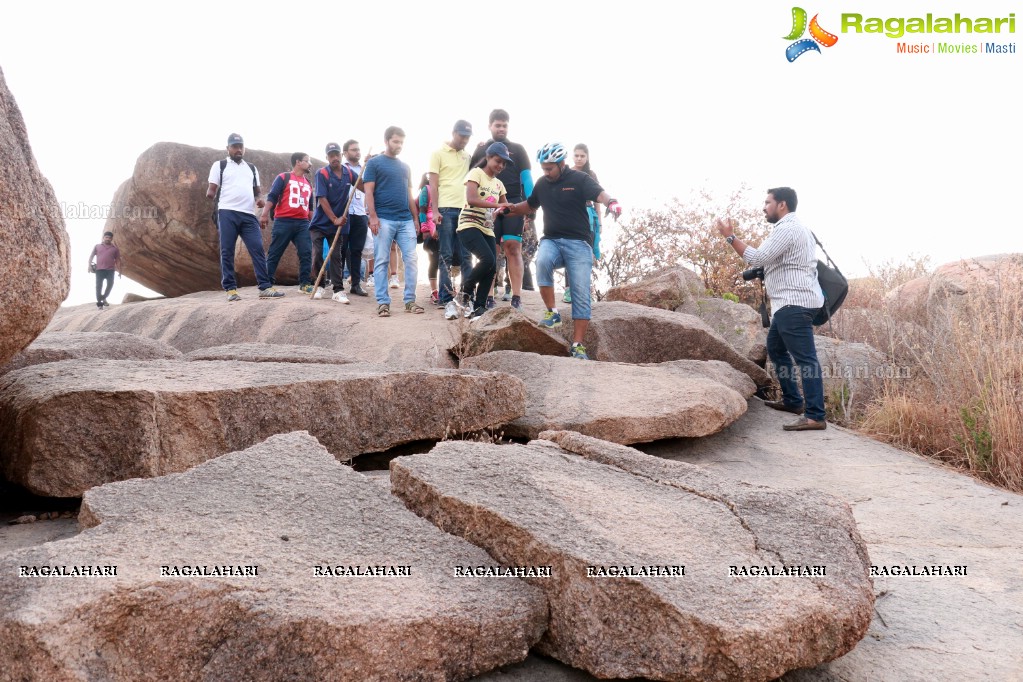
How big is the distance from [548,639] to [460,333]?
4.43 metres

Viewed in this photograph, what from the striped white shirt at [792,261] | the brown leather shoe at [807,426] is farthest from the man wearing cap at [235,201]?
the brown leather shoe at [807,426]

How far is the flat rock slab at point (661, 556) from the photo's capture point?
2.54 meters

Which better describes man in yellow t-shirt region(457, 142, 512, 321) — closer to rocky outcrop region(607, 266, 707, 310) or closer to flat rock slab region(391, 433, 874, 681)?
rocky outcrop region(607, 266, 707, 310)

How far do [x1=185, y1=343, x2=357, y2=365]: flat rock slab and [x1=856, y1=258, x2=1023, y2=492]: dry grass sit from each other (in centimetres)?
430

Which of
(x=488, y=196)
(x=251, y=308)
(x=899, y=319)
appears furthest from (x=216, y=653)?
(x=899, y=319)

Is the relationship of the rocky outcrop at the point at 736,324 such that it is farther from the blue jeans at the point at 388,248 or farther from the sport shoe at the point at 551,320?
the blue jeans at the point at 388,248

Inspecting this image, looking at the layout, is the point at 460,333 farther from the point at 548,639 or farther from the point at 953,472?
the point at 548,639

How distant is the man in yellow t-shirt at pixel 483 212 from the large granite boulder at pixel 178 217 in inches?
240

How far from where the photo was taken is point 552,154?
694cm

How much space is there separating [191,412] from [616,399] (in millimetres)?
2944

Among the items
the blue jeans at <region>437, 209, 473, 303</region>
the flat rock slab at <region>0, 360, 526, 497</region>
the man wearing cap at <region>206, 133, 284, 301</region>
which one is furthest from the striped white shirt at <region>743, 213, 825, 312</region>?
the man wearing cap at <region>206, 133, 284, 301</region>

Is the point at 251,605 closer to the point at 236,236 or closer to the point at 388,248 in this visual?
the point at 388,248

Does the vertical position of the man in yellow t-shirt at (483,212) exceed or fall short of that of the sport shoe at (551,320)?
it exceeds it

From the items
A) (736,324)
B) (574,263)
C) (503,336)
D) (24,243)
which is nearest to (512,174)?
(574,263)
